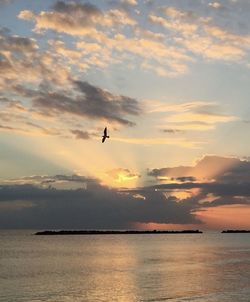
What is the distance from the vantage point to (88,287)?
48.6m

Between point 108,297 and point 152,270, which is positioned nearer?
point 108,297

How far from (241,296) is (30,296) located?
1826 cm

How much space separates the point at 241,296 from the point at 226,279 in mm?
14137

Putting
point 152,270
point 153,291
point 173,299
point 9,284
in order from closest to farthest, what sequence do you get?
point 173,299, point 153,291, point 9,284, point 152,270

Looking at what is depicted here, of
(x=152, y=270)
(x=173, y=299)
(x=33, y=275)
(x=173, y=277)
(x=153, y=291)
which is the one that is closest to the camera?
(x=173, y=299)

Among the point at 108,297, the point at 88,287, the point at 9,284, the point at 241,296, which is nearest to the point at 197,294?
the point at 241,296

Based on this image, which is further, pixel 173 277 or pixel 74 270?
pixel 74 270

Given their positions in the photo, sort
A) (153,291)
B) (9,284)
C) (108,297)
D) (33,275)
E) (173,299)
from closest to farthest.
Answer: (173,299)
(108,297)
(153,291)
(9,284)
(33,275)

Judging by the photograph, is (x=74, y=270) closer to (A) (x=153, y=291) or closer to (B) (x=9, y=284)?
(B) (x=9, y=284)

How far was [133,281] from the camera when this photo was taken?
52.8m

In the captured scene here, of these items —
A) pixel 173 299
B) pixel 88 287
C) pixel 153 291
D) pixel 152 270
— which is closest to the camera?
pixel 173 299

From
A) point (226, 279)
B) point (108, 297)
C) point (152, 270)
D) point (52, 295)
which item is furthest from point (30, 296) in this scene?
point (152, 270)

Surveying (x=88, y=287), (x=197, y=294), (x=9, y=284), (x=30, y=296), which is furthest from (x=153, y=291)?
(x=9, y=284)

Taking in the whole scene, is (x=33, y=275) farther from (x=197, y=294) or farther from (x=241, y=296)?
(x=241, y=296)
